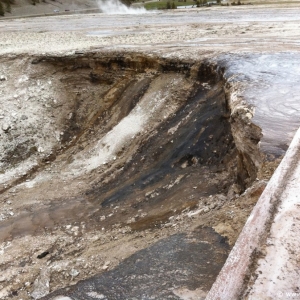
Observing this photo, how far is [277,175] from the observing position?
3707mm

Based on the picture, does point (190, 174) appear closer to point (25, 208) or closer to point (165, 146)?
point (165, 146)

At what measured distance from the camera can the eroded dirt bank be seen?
15.7ft

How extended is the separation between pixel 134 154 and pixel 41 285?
13.6 ft

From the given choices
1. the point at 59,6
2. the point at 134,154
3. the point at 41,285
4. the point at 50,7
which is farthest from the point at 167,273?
the point at 59,6

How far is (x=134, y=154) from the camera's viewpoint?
8461 millimetres

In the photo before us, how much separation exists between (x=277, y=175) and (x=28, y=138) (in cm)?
858

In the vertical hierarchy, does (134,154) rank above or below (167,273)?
below

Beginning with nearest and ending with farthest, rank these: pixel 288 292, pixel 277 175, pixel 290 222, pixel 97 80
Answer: pixel 288 292 → pixel 290 222 → pixel 277 175 → pixel 97 80

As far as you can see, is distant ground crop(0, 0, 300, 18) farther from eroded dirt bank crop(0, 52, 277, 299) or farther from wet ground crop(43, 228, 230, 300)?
wet ground crop(43, 228, 230, 300)

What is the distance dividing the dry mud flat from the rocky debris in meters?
0.03

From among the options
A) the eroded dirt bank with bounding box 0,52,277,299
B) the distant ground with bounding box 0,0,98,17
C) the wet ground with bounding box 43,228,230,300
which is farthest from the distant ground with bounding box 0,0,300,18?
the wet ground with bounding box 43,228,230,300

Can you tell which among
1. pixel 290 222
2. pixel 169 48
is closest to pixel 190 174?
pixel 290 222

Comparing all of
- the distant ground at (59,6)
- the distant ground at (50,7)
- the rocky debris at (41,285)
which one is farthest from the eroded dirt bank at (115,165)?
the distant ground at (50,7)

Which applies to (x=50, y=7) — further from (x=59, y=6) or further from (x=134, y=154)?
(x=134, y=154)
